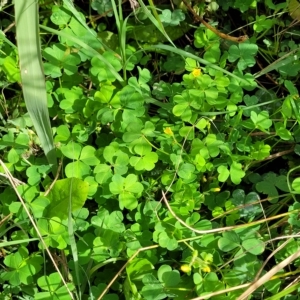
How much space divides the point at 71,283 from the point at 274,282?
67 centimetres

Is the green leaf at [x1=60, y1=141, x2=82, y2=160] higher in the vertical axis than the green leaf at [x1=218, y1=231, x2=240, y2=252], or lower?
higher

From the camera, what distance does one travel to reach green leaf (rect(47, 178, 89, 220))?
1.60m

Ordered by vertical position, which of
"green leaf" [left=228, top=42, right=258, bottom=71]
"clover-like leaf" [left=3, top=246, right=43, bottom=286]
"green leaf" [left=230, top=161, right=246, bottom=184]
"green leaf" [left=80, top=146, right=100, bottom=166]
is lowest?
"clover-like leaf" [left=3, top=246, right=43, bottom=286]

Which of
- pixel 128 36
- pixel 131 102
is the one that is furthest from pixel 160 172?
pixel 128 36

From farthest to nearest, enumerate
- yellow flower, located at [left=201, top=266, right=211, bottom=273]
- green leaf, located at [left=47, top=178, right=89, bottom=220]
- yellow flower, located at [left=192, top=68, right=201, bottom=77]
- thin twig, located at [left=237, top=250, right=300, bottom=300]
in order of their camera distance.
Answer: yellow flower, located at [left=192, top=68, right=201, bottom=77]
green leaf, located at [left=47, top=178, right=89, bottom=220]
yellow flower, located at [left=201, top=266, right=211, bottom=273]
thin twig, located at [left=237, top=250, right=300, bottom=300]

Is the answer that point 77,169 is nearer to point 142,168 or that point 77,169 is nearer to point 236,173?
point 142,168

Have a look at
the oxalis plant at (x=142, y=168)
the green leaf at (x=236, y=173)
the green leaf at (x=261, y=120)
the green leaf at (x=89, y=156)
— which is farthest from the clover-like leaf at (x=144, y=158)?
the green leaf at (x=261, y=120)

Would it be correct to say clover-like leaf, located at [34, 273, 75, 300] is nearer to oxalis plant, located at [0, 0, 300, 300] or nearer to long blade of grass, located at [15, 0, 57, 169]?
oxalis plant, located at [0, 0, 300, 300]

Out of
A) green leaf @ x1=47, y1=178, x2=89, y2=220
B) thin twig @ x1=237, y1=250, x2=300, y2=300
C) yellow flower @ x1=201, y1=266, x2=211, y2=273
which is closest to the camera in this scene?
thin twig @ x1=237, y1=250, x2=300, y2=300

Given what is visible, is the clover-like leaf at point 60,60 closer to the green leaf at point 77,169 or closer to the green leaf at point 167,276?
the green leaf at point 77,169

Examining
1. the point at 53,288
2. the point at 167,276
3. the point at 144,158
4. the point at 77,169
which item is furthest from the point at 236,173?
the point at 53,288

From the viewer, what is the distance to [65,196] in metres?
1.63

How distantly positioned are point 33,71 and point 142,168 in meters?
0.50

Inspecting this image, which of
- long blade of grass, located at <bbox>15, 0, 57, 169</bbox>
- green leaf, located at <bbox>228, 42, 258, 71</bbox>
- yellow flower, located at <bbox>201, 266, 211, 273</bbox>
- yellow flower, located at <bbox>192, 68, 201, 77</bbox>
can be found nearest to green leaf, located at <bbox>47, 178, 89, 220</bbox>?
long blade of grass, located at <bbox>15, 0, 57, 169</bbox>
